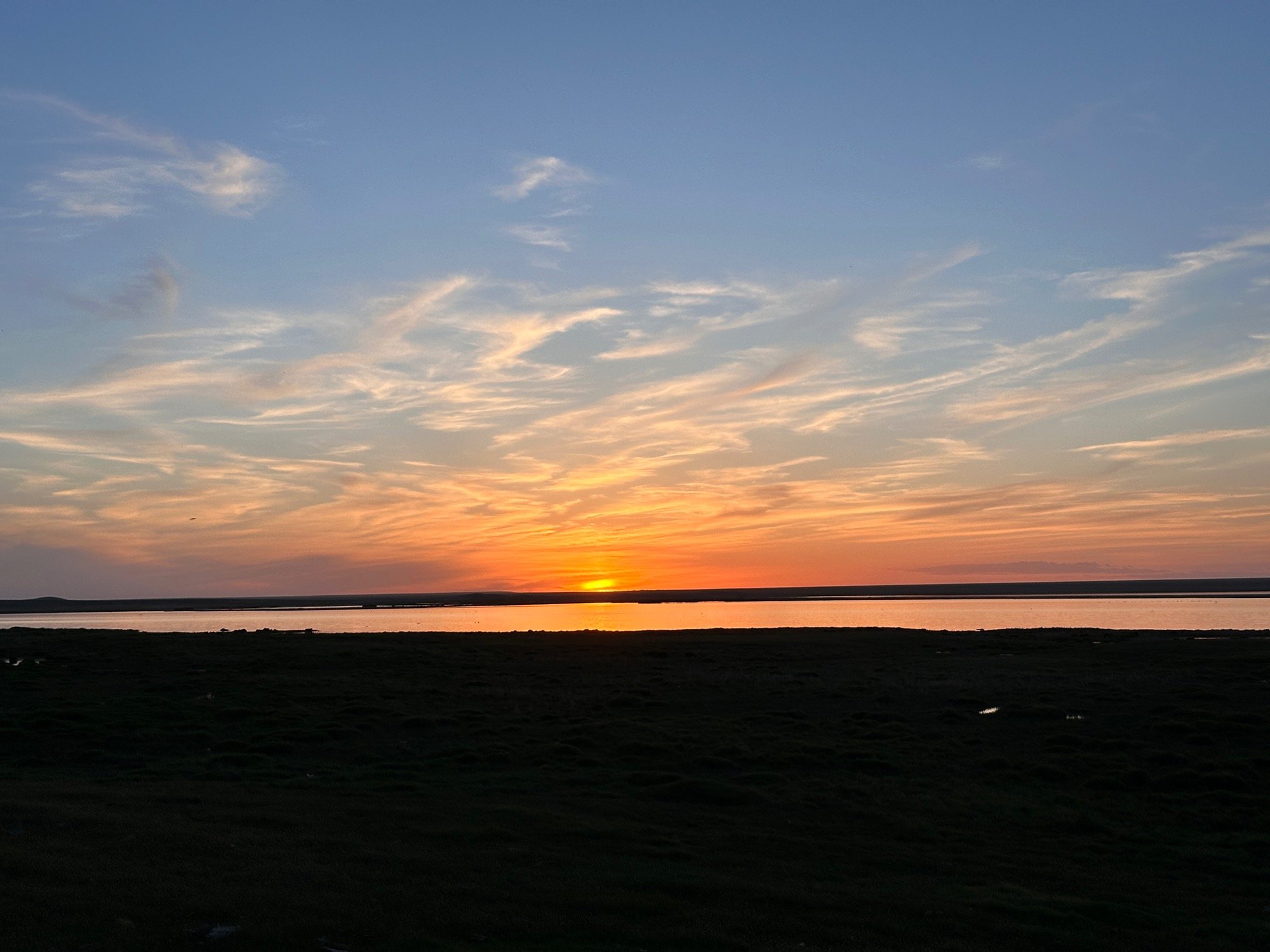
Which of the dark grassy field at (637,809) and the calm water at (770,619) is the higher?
the dark grassy field at (637,809)

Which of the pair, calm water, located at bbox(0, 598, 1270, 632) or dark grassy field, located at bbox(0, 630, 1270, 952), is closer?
dark grassy field, located at bbox(0, 630, 1270, 952)

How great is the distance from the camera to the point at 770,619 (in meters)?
139

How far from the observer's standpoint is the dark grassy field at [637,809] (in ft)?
53.7

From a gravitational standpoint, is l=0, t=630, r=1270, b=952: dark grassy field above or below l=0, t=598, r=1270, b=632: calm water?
above

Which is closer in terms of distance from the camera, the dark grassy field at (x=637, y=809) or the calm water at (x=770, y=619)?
the dark grassy field at (x=637, y=809)

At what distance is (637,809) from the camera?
26000mm

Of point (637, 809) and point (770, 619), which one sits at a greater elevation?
point (637, 809)

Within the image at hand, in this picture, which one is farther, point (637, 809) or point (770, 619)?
point (770, 619)

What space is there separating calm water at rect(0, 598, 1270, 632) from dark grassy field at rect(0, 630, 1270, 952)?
6406 centimetres

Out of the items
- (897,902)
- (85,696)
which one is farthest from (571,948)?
(85,696)

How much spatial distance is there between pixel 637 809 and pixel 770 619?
115151mm

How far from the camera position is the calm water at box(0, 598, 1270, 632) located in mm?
116875

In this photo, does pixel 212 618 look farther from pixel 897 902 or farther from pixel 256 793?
pixel 897 902

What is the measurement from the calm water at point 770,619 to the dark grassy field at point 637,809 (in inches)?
2522
